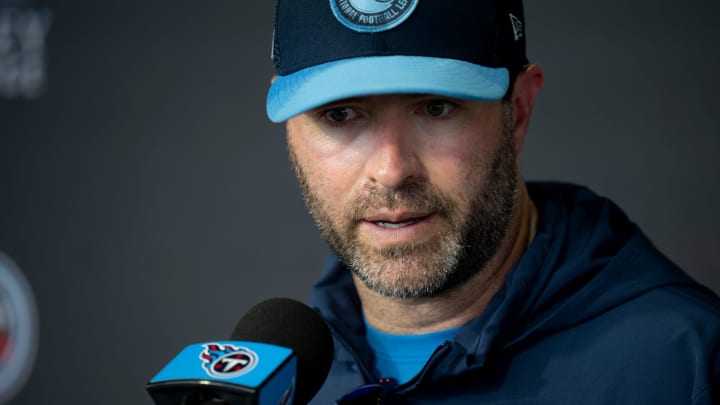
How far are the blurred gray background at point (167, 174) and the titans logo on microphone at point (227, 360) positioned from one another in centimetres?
100

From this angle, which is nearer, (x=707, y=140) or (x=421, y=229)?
(x=421, y=229)

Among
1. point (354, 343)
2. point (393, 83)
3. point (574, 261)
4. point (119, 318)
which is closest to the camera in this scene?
point (393, 83)

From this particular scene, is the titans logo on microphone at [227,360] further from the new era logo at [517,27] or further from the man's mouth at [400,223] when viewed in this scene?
the new era logo at [517,27]

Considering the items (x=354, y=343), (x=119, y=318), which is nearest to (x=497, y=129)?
(x=354, y=343)

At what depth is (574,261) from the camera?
1.04 metres

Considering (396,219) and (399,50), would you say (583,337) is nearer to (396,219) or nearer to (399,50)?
(396,219)

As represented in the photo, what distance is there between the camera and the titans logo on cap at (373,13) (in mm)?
968

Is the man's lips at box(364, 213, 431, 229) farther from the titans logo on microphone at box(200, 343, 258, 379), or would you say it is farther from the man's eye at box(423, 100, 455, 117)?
the titans logo on microphone at box(200, 343, 258, 379)

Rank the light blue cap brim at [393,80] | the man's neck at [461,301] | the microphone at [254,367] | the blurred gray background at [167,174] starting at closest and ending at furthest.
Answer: the microphone at [254,367]
the light blue cap brim at [393,80]
the man's neck at [461,301]
the blurred gray background at [167,174]

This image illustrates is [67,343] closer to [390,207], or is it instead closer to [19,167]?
[19,167]

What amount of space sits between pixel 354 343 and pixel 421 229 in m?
0.24

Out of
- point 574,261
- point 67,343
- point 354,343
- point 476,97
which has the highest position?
point 476,97

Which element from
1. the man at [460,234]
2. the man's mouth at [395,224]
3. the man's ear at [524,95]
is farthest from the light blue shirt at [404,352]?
the man's ear at [524,95]

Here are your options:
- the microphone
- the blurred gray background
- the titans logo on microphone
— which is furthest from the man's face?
the blurred gray background
